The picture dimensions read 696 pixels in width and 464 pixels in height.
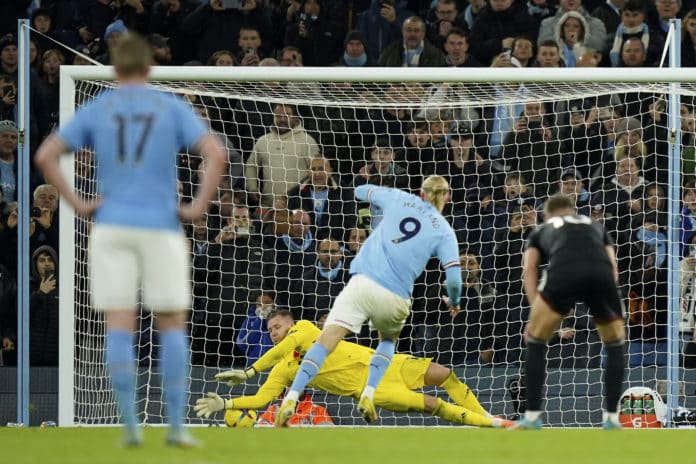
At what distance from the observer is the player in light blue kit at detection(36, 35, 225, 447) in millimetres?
5684

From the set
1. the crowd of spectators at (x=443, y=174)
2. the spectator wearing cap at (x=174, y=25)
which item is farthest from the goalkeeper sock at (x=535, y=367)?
the spectator wearing cap at (x=174, y=25)

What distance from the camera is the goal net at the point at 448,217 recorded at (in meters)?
11.5

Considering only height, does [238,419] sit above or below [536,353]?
below

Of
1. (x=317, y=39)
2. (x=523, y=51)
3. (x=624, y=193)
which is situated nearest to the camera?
(x=624, y=193)

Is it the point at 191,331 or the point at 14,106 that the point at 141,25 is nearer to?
the point at 14,106

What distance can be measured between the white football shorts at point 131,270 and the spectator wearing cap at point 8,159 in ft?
24.2

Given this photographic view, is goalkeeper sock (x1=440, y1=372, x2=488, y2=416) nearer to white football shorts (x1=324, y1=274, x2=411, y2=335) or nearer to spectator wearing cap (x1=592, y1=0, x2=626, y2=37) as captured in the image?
white football shorts (x1=324, y1=274, x2=411, y2=335)

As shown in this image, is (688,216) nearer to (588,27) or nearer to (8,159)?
(588,27)

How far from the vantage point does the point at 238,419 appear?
1080 centimetres

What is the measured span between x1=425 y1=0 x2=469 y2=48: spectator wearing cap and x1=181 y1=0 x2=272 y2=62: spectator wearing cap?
175cm

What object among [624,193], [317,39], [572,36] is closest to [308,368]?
[624,193]

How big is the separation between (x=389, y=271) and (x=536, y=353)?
150 centimetres

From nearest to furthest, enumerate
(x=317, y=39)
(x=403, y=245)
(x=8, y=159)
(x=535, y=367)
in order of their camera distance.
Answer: (x=535, y=367)
(x=403, y=245)
(x=8, y=159)
(x=317, y=39)

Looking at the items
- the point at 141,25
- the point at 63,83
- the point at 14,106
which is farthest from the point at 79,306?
the point at 141,25
